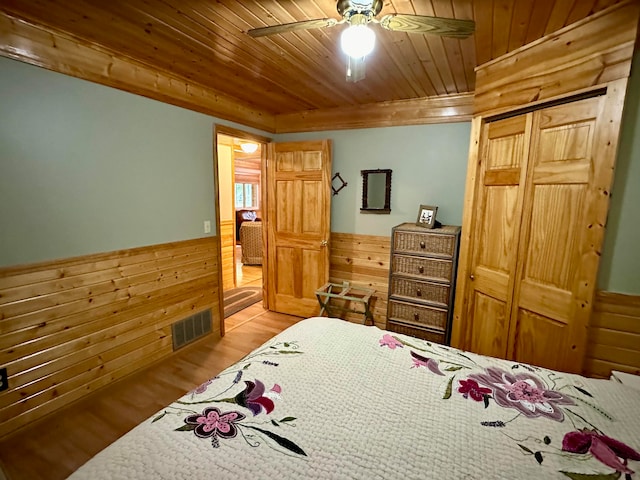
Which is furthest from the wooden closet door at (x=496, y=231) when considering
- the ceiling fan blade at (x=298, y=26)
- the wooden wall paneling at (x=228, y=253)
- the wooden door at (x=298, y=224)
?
the wooden wall paneling at (x=228, y=253)

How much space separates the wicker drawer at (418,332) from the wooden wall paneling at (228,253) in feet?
8.63

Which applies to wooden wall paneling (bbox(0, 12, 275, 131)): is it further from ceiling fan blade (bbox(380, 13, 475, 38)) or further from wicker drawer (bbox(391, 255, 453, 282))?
wicker drawer (bbox(391, 255, 453, 282))

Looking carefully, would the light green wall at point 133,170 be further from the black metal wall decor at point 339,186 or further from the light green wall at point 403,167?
the black metal wall decor at point 339,186

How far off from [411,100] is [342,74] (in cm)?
96

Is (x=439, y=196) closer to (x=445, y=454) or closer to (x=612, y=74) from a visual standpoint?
(x=612, y=74)

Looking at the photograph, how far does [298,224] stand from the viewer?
11.6ft

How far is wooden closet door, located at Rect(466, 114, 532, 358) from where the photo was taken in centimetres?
199

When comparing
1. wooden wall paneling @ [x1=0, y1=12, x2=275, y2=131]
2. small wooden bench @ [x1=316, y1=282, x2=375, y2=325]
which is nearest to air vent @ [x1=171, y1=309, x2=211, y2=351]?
small wooden bench @ [x1=316, y1=282, x2=375, y2=325]

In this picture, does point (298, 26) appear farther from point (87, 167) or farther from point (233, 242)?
point (233, 242)

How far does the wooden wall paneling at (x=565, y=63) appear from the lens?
1.48m

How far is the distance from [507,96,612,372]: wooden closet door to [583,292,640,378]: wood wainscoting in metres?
0.11

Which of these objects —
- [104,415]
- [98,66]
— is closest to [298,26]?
[98,66]

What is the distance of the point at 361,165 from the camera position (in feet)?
10.9

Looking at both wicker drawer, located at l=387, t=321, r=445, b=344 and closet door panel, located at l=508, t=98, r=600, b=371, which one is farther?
wicker drawer, located at l=387, t=321, r=445, b=344
